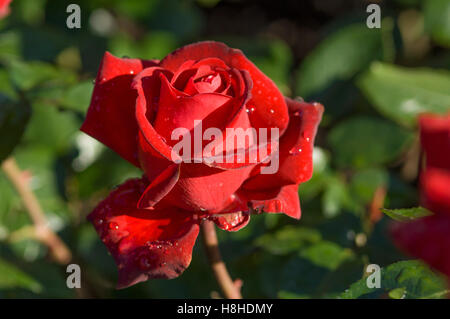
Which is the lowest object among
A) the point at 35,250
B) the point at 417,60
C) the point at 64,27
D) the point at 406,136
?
the point at 35,250

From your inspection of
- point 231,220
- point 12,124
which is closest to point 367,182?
point 231,220

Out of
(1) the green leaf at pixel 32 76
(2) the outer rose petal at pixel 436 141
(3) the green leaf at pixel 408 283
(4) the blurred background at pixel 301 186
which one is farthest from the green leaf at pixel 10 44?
(2) the outer rose petal at pixel 436 141

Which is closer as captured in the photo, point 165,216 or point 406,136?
point 165,216

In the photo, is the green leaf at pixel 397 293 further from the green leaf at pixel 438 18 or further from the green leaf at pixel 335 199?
the green leaf at pixel 438 18

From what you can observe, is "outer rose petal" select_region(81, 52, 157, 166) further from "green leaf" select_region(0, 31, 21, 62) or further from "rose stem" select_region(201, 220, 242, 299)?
"green leaf" select_region(0, 31, 21, 62)

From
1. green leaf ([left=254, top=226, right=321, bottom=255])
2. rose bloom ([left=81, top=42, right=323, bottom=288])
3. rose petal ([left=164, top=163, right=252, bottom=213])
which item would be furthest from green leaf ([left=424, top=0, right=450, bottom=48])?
rose petal ([left=164, top=163, right=252, bottom=213])

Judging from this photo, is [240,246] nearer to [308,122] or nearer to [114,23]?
[308,122]
